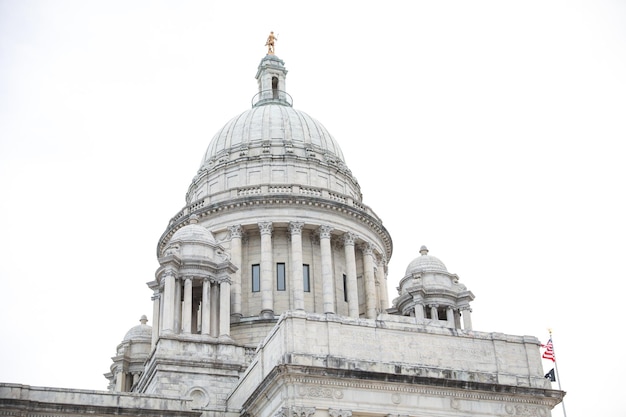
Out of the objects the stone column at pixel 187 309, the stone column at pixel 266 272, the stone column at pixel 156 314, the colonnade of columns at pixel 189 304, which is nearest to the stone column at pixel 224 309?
the colonnade of columns at pixel 189 304

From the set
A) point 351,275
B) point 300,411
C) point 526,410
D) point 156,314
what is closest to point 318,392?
point 300,411

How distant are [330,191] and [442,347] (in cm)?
2106

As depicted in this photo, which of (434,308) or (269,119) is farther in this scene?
(269,119)

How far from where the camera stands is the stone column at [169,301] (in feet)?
145

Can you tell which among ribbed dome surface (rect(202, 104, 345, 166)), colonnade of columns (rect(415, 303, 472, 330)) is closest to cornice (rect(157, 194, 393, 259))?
ribbed dome surface (rect(202, 104, 345, 166))

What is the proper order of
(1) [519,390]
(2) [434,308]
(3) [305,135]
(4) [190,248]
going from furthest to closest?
(3) [305,135], (2) [434,308], (4) [190,248], (1) [519,390]

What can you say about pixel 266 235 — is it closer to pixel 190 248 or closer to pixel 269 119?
pixel 190 248

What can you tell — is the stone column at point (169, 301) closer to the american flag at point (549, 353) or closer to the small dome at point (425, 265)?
the small dome at point (425, 265)

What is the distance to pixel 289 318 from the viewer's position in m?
34.2

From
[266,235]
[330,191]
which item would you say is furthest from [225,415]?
[330,191]

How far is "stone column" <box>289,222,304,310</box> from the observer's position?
51.5 metres

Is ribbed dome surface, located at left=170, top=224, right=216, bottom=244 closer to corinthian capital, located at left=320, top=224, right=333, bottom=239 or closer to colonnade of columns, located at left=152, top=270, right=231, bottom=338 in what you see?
colonnade of columns, located at left=152, top=270, right=231, bottom=338

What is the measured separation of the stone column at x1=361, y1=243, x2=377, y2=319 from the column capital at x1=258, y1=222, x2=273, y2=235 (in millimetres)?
7051

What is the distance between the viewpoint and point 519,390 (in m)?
36.4
